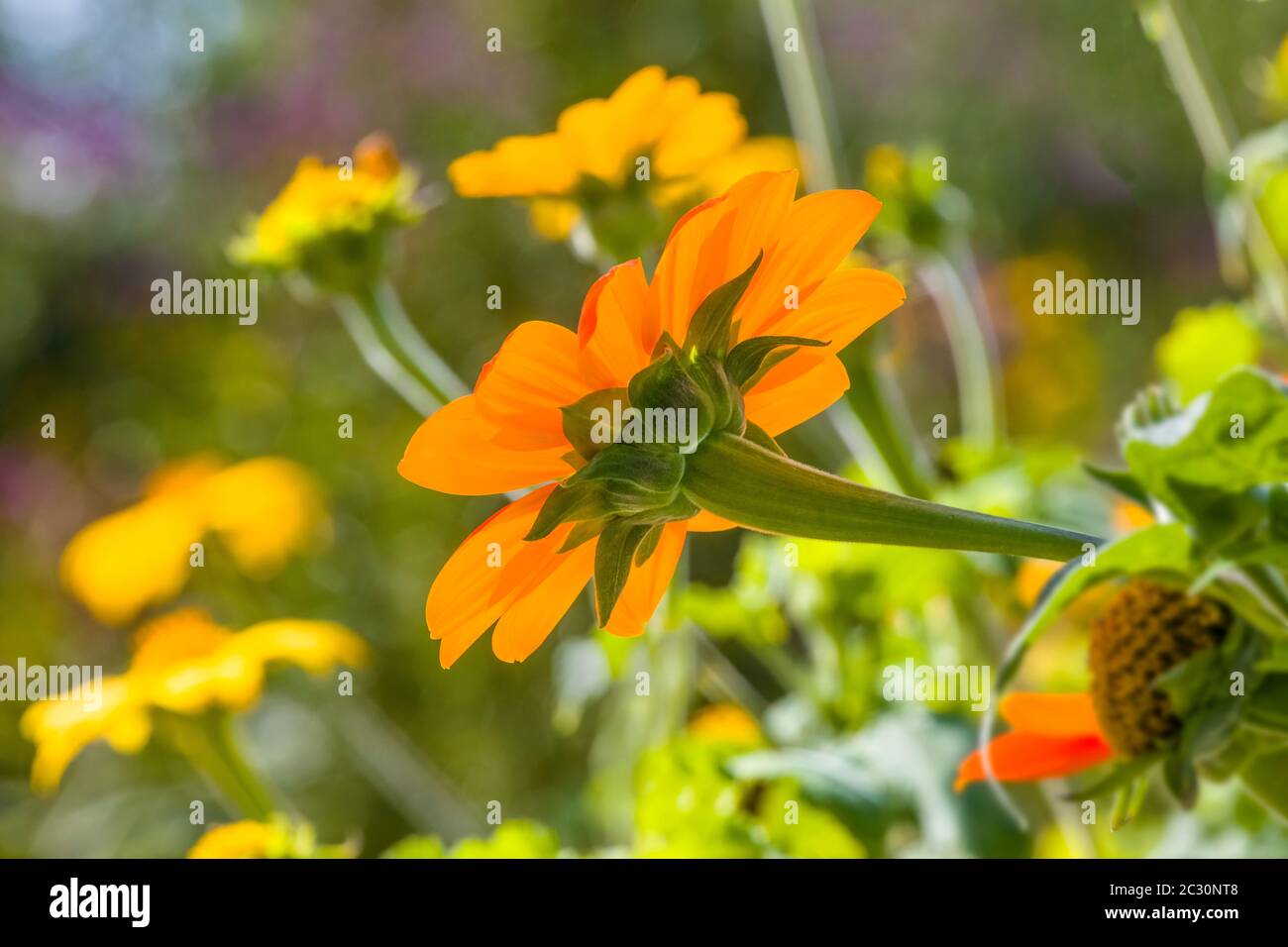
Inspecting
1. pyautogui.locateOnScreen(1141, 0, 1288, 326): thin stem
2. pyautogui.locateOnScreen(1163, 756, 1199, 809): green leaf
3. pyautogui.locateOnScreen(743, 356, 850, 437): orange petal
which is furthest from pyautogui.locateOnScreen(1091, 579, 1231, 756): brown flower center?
pyautogui.locateOnScreen(1141, 0, 1288, 326): thin stem

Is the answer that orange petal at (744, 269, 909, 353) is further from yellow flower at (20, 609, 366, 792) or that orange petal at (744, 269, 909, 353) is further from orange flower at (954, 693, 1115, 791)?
yellow flower at (20, 609, 366, 792)

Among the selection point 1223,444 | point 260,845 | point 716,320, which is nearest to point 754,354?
point 716,320

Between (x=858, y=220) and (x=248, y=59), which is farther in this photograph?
(x=248, y=59)

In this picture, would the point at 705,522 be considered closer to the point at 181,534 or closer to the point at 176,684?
the point at 176,684

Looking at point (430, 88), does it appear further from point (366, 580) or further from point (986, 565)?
point (986, 565)

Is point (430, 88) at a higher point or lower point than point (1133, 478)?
higher
